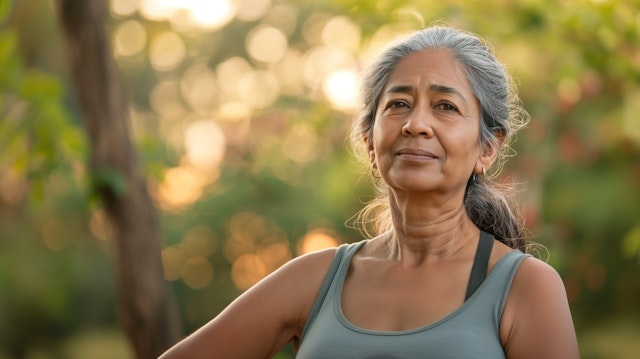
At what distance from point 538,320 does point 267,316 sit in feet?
1.99

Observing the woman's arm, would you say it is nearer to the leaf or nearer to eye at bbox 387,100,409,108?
eye at bbox 387,100,409,108

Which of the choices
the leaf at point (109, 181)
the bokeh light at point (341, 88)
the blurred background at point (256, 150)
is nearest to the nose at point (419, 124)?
the blurred background at point (256, 150)

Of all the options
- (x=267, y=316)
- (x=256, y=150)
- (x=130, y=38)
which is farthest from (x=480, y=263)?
(x=130, y=38)

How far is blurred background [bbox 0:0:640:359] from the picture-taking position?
4703 millimetres

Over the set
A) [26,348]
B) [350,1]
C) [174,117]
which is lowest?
[26,348]

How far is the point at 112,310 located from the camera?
12641 mm

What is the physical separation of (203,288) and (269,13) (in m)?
4.23

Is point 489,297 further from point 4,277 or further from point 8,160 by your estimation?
point 4,277

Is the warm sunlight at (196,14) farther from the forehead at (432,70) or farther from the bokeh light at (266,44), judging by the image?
the forehead at (432,70)

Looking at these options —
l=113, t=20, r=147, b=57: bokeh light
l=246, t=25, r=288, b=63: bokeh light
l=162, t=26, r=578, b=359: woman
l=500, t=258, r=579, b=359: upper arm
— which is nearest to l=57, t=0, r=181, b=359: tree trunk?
l=162, t=26, r=578, b=359: woman

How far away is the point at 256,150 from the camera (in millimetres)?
10977

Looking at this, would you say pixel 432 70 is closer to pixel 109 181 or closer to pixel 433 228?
pixel 433 228

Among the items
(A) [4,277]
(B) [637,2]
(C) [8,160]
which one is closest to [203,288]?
(A) [4,277]

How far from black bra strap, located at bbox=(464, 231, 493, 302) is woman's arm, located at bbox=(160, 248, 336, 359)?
1.08 ft
